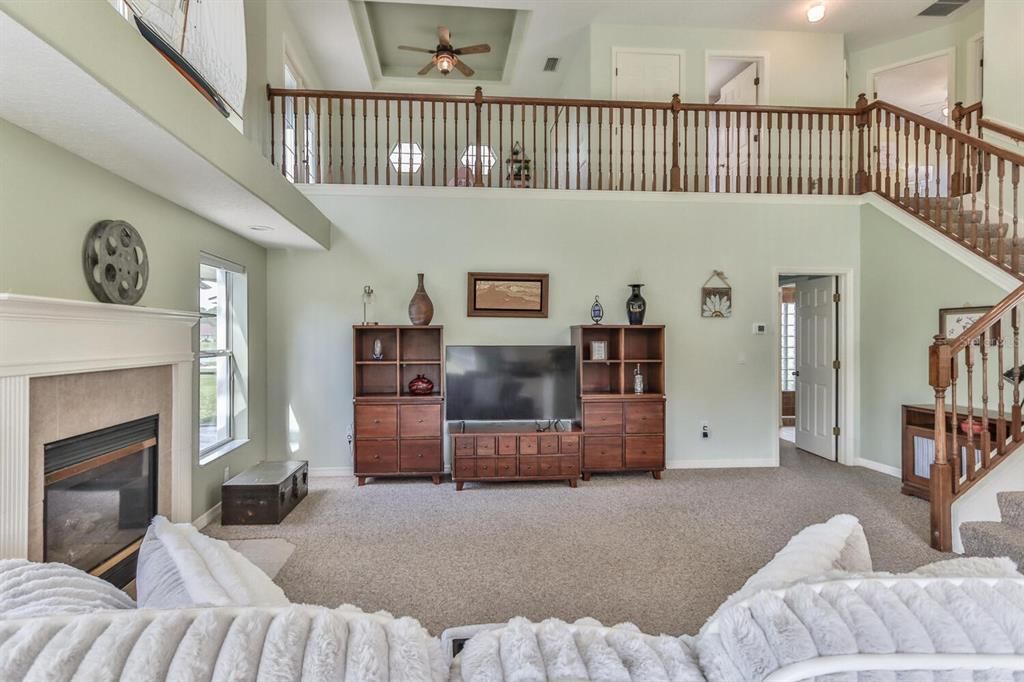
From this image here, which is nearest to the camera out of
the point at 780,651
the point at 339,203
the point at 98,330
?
the point at 780,651

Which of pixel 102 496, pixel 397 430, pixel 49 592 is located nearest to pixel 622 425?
pixel 397 430

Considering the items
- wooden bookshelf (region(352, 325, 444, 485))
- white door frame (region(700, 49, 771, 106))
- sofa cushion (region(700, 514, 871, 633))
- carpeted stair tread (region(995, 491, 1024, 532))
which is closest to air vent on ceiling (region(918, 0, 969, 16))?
white door frame (region(700, 49, 771, 106))

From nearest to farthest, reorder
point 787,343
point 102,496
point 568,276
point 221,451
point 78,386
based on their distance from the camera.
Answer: point 78,386 → point 102,496 → point 221,451 → point 568,276 → point 787,343

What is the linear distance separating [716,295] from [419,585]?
409cm

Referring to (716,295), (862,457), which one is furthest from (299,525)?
(862,457)

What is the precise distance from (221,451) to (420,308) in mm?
2040

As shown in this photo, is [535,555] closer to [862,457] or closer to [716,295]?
[716,295]

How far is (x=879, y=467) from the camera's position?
196 inches

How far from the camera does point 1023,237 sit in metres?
4.35

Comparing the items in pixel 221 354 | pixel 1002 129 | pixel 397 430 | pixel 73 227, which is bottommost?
pixel 397 430

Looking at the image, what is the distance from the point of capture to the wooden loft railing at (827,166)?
314 cm

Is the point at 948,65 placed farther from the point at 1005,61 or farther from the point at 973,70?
the point at 1005,61

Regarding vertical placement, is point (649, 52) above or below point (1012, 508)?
above

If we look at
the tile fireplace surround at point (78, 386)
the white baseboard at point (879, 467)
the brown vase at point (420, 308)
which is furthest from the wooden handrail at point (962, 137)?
the tile fireplace surround at point (78, 386)
